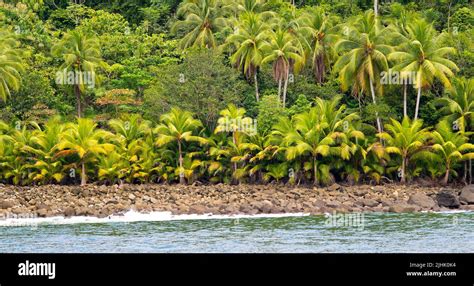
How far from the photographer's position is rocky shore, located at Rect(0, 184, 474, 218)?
44.2 m

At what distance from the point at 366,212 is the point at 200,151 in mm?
14309

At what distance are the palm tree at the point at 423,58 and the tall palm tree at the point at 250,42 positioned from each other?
29.1 ft

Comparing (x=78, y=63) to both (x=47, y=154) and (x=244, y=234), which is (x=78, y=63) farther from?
(x=244, y=234)

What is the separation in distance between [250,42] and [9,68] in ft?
49.5

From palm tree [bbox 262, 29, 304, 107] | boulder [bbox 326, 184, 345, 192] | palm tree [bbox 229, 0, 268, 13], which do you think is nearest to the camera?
boulder [bbox 326, 184, 345, 192]

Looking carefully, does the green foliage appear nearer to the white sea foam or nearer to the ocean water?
the white sea foam

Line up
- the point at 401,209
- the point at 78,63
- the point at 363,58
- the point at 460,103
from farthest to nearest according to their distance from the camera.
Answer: the point at 78,63 < the point at 363,58 < the point at 460,103 < the point at 401,209

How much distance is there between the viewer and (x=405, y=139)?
51656mm

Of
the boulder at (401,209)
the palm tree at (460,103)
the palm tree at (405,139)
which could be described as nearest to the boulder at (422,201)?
the boulder at (401,209)

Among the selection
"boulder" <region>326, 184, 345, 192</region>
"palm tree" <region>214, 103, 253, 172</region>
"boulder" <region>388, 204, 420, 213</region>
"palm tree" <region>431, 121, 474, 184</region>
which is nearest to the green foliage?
"palm tree" <region>214, 103, 253, 172</region>

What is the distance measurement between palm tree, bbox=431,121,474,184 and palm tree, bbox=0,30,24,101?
25.8 metres

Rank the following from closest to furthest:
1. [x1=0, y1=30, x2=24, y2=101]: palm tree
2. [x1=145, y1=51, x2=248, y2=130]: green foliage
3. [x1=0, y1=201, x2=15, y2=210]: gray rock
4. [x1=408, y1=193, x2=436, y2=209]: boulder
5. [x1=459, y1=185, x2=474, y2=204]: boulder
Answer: [x1=408, y1=193, x2=436, y2=209]: boulder, [x1=0, y1=201, x2=15, y2=210]: gray rock, [x1=459, y1=185, x2=474, y2=204]: boulder, [x1=145, y1=51, x2=248, y2=130]: green foliage, [x1=0, y1=30, x2=24, y2=101]: palm tree

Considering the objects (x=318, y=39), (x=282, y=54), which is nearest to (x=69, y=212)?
(x=282, y=54)
